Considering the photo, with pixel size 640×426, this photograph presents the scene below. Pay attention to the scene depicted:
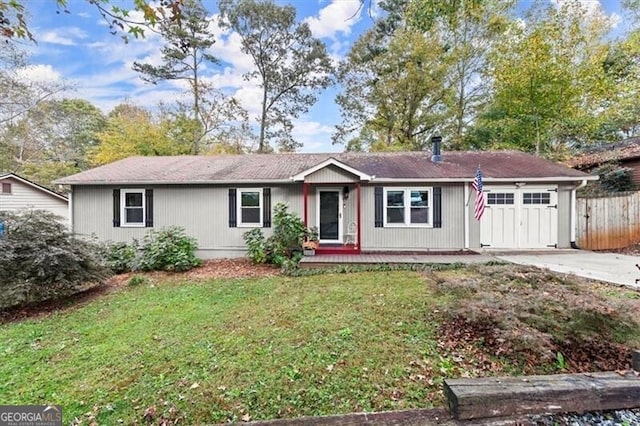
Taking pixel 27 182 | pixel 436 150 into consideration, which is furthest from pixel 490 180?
pixel 27 182

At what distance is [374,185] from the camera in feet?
32.8

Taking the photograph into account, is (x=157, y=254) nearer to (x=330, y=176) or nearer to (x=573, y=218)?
(x=330, y=176)

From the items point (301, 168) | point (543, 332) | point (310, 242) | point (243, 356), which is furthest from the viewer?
point (301, 168)

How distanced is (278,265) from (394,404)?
20.5 ft

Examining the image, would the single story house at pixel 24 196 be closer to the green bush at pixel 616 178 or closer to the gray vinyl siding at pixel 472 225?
the gray vinyl siding at pixel 472 225

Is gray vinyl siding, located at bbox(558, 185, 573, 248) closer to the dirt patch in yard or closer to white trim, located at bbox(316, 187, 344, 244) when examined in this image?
white trim, located at bbox(316, 187, 344, 244)

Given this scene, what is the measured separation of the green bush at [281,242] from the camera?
8.86 metres

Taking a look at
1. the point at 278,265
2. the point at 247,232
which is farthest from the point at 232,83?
the point at 278,265

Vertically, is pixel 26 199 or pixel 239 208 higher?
pixel 26 199

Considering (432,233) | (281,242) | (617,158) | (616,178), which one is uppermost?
(617,158)

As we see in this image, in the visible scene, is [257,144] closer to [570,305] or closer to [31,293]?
[31,293]

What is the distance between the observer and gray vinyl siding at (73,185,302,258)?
33.1 feet

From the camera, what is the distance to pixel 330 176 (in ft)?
30.9

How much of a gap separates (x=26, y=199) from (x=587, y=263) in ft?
77.0
